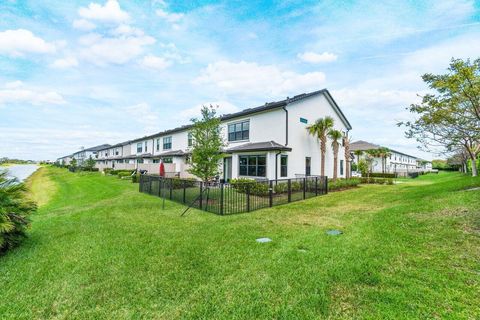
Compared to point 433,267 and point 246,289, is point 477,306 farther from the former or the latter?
point 246,289

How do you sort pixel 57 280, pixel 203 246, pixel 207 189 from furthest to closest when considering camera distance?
pixel 207 189, pixel 203 246, pixel 57 280

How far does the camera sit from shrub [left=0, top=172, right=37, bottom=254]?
4.58 m

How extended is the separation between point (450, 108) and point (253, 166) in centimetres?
1075

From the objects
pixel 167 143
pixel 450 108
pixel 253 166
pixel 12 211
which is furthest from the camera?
pixel 167 143

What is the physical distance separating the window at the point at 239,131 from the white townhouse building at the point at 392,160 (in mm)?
20603

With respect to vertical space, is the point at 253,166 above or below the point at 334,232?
above

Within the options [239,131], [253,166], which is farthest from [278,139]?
[239,131]

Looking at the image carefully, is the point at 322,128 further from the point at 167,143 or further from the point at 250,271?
the point at 167,143

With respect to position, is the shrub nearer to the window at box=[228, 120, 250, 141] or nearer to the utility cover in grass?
the utility cover in grass

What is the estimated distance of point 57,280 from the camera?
11.8 feet

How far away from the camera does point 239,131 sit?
18.5 m

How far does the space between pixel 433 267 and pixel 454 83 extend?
6.52m

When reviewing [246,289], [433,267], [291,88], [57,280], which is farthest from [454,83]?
[291,88]

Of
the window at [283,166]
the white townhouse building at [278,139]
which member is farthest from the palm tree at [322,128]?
the window at [283,166]
